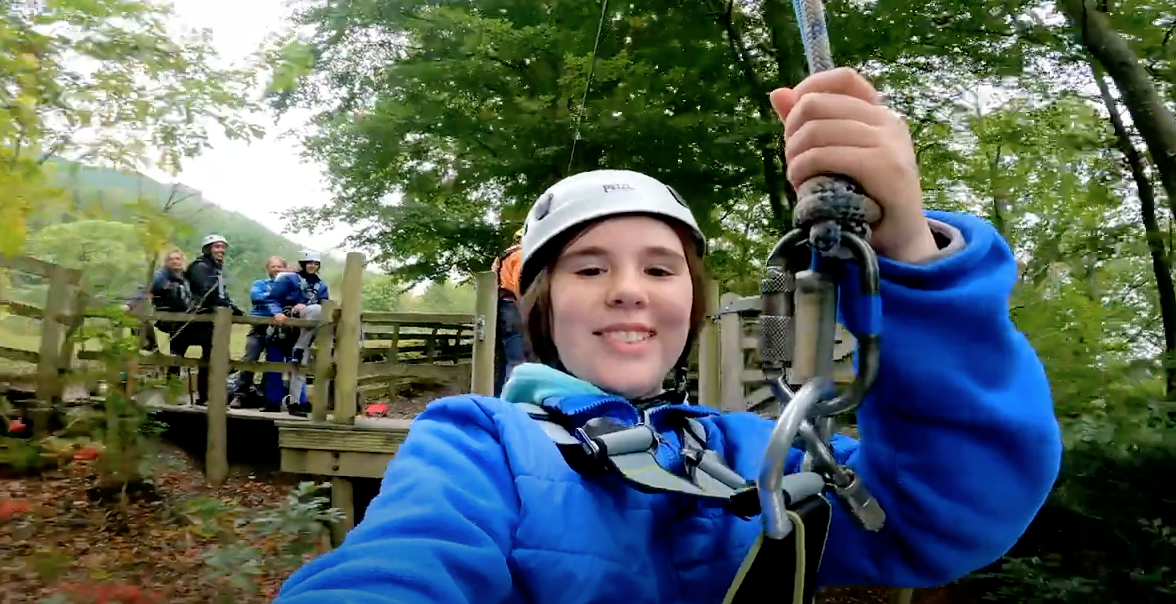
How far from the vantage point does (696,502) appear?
3.46 feet

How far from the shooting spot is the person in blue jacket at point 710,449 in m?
0.86

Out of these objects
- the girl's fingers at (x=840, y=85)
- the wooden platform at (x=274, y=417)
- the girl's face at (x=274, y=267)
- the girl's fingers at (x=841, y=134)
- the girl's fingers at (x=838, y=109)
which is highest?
the girl's face at (x=274, y=267)

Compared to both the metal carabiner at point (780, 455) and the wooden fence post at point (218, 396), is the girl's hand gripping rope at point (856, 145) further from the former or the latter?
the wooden fence post at point (218, 396)

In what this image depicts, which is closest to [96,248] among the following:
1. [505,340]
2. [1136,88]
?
[505,340]

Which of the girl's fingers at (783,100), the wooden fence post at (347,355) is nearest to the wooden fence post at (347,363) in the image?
the wooden fence post at (347,355)

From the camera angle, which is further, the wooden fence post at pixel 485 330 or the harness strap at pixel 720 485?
the wooden fence post at pixel 485 330

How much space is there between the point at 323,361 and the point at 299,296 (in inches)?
65.6

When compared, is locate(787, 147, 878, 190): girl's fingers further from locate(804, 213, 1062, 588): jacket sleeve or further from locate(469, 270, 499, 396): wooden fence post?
locate(469, 270, 499, 396): wooden fence post

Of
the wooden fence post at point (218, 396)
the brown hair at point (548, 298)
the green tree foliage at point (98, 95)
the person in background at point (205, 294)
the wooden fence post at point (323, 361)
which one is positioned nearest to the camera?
the brown hair at point (548, 298)

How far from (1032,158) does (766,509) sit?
6.33 meters

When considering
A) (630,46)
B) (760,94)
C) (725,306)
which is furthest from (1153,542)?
(630,46)

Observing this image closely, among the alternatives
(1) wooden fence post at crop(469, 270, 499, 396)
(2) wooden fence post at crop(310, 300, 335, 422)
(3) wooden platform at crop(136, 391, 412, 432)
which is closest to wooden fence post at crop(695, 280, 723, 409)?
(1) wooden fence post at crop(469, 270, 499, 396)

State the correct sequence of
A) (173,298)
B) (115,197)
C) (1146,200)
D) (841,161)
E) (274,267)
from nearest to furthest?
(841,161), (115,197), (1146,200), (173,298), (274,267)

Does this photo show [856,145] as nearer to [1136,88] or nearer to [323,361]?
[1136,88]
